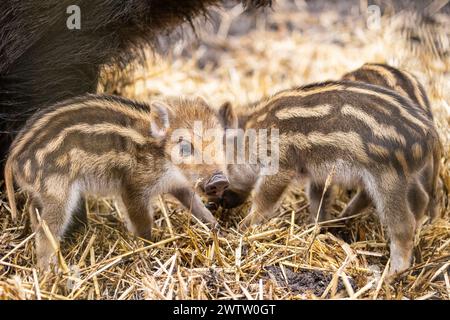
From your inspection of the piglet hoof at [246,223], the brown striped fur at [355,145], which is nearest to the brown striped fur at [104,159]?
the piglet hoof at [246,223]

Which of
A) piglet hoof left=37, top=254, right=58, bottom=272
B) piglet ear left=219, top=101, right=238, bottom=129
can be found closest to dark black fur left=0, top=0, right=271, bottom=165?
piglet ear left=219, top=101, right=238, bottom=129

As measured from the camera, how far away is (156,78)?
546cm

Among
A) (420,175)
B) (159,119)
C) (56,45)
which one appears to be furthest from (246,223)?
(56,45)

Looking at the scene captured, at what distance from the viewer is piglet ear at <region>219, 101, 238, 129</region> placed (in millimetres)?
3477

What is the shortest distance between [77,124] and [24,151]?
253mm

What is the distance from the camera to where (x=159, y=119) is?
3.30 meters

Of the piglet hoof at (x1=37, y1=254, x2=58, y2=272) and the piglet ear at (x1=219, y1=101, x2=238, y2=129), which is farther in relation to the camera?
the piglet ear at (x1=219, y1=101, x2=238, y2=129)

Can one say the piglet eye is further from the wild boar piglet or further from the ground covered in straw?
the wild boar piglet

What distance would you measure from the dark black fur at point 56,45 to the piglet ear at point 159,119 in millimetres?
476

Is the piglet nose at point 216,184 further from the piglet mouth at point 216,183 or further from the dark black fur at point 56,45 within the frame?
the dark black fur at point 56,45

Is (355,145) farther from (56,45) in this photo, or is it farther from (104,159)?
(56,45)

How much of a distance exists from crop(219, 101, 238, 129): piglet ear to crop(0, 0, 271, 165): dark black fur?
631 mm
